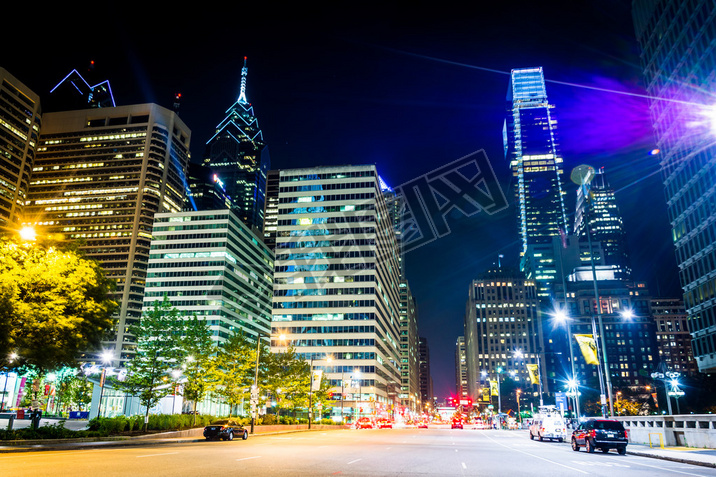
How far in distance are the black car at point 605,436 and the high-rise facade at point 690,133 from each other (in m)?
51.9

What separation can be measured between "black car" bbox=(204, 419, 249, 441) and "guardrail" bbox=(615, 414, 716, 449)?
28.5m

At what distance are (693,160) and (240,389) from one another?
72.5 meters

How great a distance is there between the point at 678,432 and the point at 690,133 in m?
56.8

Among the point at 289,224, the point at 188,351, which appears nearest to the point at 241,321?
the point at 289,224

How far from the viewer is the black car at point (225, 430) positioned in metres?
33.5

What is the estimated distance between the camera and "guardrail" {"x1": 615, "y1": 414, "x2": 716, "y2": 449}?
28.6m

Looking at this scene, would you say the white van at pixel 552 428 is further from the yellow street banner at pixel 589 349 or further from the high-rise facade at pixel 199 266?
the high-rise facade at pixel 199 266

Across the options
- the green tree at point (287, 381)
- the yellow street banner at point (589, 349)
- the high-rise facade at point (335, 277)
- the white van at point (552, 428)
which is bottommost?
the white van at point (552, 428)

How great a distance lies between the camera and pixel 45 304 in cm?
3014

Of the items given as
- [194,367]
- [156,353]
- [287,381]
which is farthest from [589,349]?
[287,381]

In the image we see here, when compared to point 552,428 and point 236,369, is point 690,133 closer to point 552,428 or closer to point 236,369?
point 552,428

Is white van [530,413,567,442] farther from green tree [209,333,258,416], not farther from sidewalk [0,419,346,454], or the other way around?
green tree [209,333,258,416]

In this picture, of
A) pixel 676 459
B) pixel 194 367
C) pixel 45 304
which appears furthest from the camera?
pixel 194 367

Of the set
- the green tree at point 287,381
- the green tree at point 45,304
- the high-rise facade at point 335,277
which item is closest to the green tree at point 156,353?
the green tree at point 45,304
